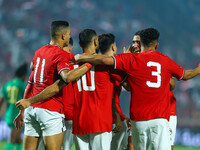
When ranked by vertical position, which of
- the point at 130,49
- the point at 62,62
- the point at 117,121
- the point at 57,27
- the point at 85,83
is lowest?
the point at 117,121

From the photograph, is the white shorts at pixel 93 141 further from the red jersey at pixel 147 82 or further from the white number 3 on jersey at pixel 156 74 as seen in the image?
the white number 3 on jersey at pixel 156 74

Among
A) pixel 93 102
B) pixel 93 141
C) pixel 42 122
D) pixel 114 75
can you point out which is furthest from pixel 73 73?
pixel 93 141

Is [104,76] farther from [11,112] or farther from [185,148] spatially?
[185,148]

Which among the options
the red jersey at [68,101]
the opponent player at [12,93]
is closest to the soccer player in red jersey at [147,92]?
the red jersey at [68,101]

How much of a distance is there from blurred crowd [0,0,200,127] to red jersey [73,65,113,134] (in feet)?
44.4

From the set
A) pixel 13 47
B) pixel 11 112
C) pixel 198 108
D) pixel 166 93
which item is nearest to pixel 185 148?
pixel 198 108

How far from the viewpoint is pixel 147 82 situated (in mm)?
3453

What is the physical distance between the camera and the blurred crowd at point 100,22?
58.0 ft

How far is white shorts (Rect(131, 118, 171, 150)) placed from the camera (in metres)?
3.38

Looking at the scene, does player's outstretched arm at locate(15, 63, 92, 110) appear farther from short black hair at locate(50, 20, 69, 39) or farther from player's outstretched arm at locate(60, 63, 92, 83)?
short black hair at locate(50, 20, 69, 39)

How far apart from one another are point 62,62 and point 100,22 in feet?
54.2

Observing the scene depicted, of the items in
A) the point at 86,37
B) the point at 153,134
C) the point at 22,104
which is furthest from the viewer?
the point at 86,37

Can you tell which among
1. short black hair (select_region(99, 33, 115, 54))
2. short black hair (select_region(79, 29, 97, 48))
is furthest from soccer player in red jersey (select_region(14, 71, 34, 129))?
short black hair (select_region(99, 33, 115, 54))

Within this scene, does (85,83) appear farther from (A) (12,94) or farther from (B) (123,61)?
(A) (12,94)
